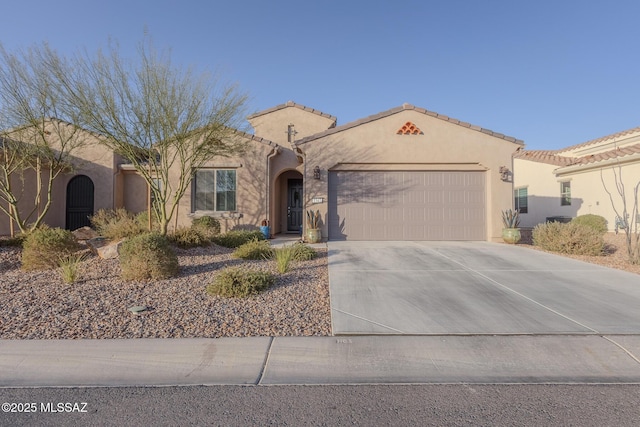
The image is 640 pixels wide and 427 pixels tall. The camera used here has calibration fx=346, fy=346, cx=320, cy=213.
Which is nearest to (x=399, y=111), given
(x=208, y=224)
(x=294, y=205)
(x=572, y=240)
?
(x=294, y=205)

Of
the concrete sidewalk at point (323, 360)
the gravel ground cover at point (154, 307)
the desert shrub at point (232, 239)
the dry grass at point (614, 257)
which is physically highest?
the desert shrub at point (232, 239)

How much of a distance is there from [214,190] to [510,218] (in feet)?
35.1

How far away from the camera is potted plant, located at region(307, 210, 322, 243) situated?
1125cm

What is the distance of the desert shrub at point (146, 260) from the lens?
21.0 feet

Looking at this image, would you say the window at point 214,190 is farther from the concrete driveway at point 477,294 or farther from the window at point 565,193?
the window at point 565,193

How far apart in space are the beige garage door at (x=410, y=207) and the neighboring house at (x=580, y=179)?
2.83 m

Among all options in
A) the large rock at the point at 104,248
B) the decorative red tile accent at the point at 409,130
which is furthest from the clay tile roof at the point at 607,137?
the large rock at the point at 104,248

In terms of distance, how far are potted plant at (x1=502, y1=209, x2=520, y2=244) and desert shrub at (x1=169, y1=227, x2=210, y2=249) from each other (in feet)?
31.4

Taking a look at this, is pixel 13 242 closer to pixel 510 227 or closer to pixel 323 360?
pixel 323 360

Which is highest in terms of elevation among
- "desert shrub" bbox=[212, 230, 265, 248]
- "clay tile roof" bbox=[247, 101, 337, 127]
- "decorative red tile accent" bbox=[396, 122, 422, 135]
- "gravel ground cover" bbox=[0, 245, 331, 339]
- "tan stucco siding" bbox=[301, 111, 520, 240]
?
"clay tile roof" bbox=[247, 101, 337, 127]

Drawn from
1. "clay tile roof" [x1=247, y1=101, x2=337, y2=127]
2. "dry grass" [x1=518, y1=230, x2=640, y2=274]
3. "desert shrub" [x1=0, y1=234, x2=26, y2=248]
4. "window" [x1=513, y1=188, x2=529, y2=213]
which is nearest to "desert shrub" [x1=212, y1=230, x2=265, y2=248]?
"desert shrub" [x1=0, y1=234, x2=26, y2=248]

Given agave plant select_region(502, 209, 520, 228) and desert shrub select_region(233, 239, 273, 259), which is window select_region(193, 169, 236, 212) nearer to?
desert shrub select_region(233, 239, 273, 259)

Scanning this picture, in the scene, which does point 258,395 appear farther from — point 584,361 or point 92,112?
point 92,112

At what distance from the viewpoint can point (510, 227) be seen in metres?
11.5
